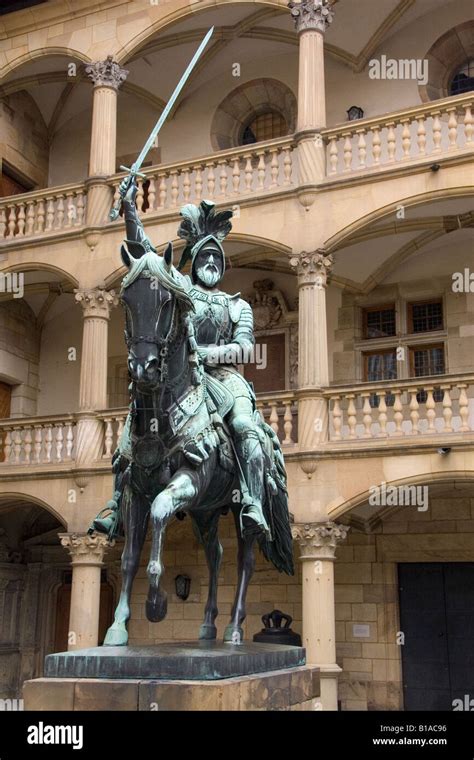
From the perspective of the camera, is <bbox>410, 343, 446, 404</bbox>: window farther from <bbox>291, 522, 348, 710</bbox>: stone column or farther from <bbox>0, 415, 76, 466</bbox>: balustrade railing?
<bbox>0, 415, 76, 466</bbox>: balustrade railing

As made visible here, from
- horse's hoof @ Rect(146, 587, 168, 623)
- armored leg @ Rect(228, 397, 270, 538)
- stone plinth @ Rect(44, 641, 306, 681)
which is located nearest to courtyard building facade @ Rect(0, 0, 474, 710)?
armored leg @ Rect(228, 397, 270, 538)

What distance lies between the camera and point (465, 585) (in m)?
14.6

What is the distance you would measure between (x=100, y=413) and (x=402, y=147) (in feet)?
20.7

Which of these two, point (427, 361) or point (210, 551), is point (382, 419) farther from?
point (210, 551)

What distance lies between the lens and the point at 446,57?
53.0 feet

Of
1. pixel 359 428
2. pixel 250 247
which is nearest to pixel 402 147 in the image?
pixel 250 247

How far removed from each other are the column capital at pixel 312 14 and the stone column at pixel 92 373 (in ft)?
17.6

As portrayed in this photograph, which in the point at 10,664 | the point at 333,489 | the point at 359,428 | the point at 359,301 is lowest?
the point at 10,664

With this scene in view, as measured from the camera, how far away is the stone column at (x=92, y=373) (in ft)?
47.8

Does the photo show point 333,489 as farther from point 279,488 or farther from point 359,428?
point 279,488

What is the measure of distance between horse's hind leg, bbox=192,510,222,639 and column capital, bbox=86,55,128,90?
12.3m

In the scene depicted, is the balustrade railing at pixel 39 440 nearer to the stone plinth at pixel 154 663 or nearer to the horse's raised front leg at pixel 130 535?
the horse's raised front leg at pixel 130 535

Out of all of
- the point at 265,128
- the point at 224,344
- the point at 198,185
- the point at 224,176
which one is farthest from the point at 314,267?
the point at 224,344
